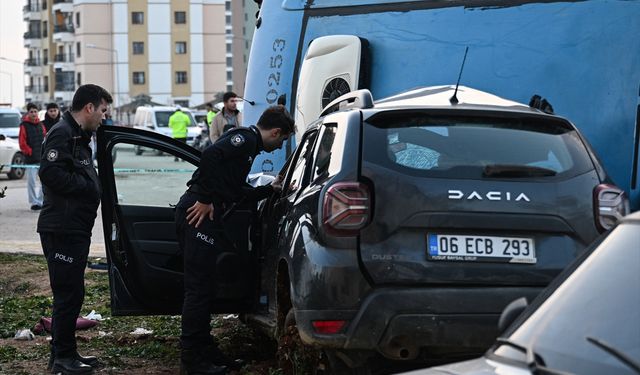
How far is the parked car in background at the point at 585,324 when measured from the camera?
11.5 feet

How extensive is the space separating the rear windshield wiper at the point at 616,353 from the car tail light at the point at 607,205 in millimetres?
2602

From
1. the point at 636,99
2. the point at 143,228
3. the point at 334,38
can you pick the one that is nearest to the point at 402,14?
the point at 334,38

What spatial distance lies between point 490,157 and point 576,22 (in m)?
3.20

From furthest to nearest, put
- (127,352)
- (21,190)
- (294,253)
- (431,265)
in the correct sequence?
(21,190) < (127,352) < (294,253) < (431,265)

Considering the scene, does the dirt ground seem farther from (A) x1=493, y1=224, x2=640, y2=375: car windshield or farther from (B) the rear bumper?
(A) x1=493, y1=224, x2=640, y2=375: car windshield

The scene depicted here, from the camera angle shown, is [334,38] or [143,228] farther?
[334,38]

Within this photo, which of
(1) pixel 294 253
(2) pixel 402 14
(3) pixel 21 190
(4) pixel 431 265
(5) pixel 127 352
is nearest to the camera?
(4) pixel 431 265

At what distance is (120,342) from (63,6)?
111 meters

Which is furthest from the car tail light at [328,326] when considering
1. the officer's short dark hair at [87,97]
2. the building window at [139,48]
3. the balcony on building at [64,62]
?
the balcony on building at [64,62]

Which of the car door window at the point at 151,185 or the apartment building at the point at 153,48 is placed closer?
the car door window at the point at 151,185

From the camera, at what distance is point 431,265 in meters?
5.85

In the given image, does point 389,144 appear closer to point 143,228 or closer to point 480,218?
point 480,218

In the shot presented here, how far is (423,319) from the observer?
5770mm

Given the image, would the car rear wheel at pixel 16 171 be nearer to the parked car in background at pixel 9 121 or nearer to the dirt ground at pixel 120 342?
the parked car in background at pixel 9 121
